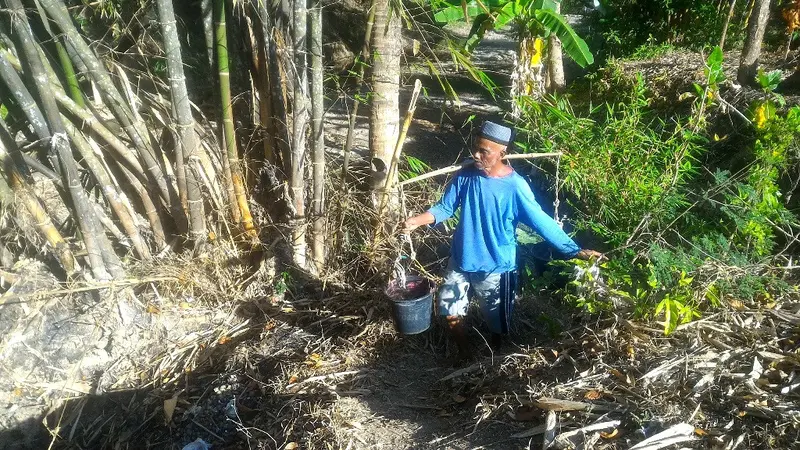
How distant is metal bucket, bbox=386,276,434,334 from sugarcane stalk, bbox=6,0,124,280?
6.09 ft

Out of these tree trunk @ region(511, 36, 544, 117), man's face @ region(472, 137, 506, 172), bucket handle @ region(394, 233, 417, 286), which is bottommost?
bucket handle @ region(394, 233, 417, 286)

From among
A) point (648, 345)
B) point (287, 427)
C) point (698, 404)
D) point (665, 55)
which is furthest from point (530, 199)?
point (665, 55)

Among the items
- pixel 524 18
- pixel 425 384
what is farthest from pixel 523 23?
pixel 425 384

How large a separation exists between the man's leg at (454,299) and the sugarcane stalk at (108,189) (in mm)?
2034

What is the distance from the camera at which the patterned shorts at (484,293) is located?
3184mm

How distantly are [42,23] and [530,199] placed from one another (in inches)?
114

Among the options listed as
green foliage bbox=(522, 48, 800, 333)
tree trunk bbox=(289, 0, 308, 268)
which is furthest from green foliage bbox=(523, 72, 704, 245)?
tree trunk bbox=(289, 0, 308, 268)

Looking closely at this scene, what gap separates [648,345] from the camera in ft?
9.01

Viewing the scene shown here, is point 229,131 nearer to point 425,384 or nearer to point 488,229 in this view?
point 488,229

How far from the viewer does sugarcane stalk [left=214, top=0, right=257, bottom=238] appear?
3.30 metres

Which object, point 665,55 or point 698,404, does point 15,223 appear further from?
point 665,55

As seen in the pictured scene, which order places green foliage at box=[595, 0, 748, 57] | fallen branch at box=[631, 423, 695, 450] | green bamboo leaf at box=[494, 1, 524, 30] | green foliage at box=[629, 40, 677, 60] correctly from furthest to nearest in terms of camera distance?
green foliage at box=[595, 0, 748, 57] < green foliage at box=[629, 40, 677, 60] < green bamboo leaf at box=[494, 1, 524, 30] < fallen branch at box=[631, 423, 695, 450]

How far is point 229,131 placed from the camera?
3607 mm

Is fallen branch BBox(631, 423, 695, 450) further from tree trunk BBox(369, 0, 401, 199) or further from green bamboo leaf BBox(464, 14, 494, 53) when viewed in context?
green bamboo leaf BBox(464, 14, 494, 53)
